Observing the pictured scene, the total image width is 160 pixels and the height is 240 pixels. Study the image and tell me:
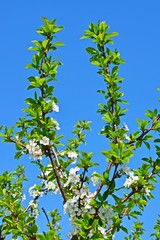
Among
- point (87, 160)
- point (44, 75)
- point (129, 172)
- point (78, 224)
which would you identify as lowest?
point (78, 224)

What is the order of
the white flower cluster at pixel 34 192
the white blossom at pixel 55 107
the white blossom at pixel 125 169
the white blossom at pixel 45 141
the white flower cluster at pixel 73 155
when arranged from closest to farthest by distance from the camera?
the white blossom at pixel 125 169 < the white blossom at pixel 45 141 < the white blossom at pixel 55 107 < the white flower cluster at pixel 73 155 < the white flower cluster at pixel 34 192

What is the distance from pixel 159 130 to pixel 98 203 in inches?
49.1

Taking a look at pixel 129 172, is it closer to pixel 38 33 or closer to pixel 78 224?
pixel 78 224

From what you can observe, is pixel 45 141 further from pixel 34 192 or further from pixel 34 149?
pixel 34 192

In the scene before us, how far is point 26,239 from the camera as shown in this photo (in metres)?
4.36

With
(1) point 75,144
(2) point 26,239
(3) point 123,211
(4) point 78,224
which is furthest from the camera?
(1) point 75,144

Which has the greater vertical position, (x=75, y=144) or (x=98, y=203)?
(x=75, y=144)

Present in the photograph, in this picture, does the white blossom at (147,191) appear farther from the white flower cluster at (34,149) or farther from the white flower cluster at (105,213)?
the white flower cluster at (34,149)

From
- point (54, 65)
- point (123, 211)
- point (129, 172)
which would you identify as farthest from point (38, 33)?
point (123, 211)

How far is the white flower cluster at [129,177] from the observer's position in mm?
4102

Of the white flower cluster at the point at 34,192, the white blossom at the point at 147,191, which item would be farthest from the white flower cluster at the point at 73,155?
the white flower cluster at the point at 34,192

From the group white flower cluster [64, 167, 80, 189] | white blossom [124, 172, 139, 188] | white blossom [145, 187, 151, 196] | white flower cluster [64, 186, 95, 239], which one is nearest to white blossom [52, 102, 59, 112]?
white flower cluster [64, 167, 80, 189]

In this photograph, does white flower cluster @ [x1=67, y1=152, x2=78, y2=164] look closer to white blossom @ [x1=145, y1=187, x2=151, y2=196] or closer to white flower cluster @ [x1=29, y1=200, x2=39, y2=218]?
white blossom @ [x1=145, y1=187, x2=151, y2=196]

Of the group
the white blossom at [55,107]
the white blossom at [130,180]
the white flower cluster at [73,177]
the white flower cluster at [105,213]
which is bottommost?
the white flower cluster at [105,213]
